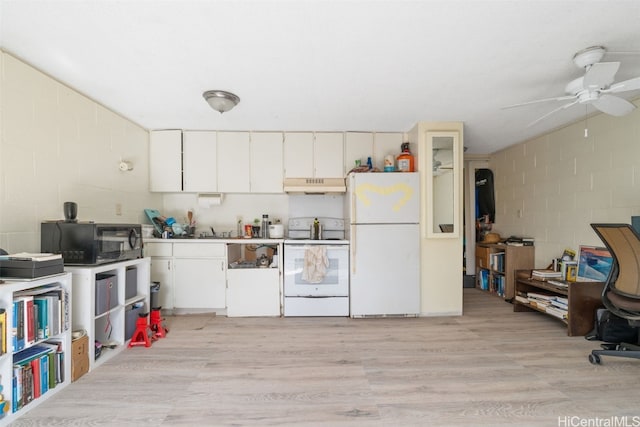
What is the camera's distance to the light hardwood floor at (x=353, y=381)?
1596mm

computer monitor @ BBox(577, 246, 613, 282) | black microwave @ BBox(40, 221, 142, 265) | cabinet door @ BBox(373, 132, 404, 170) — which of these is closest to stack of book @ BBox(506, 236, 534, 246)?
computer monitor @ BBox(577, 246, 613, 282)

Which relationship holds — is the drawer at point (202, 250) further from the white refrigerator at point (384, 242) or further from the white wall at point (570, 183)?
the white wall at point (570, 183)

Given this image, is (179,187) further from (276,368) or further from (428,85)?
(428,85)

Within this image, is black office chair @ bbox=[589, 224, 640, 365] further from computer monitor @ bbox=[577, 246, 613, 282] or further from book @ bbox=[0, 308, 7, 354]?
book @ bbox=[0, 308, 7, 354]

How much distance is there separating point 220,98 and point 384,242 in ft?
7.41

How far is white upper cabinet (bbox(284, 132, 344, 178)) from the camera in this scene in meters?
3.58

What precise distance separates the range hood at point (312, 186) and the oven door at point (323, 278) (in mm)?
740

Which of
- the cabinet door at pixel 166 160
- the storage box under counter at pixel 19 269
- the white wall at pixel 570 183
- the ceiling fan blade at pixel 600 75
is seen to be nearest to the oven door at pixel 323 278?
the cabinet door at pixel 166 160

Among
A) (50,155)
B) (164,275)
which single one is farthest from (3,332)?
(164,275)

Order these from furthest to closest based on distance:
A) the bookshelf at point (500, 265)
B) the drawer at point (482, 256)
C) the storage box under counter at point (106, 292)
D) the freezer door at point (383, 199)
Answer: the drawer at point (482, 256) < the bookshelf at point (500, 265) < the freezer door at point (383, 199) < the storage box under counter at point (106, 292)

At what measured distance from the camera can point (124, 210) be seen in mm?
3104

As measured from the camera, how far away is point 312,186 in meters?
3.53

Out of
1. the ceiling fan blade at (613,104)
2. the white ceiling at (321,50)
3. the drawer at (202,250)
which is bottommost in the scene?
the drawer at (202,250)

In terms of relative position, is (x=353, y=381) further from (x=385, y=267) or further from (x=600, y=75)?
(x=600, y=75)
